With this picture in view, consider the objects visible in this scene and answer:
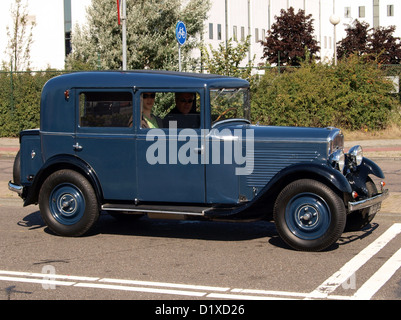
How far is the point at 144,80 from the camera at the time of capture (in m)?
7.95

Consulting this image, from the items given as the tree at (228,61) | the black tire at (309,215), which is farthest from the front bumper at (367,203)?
the tree at (228,61)

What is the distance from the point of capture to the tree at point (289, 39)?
40.0 metres

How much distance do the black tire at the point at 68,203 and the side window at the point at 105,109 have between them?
2.32 ft

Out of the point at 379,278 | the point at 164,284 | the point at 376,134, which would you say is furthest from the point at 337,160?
the point at 376,134

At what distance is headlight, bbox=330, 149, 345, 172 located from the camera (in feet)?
24.7

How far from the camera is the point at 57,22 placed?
35812mm

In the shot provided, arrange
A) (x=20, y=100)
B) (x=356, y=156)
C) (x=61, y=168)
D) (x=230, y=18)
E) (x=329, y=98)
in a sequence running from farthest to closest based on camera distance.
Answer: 1. (x=230, y=18)
2. (x=20, y=100)
3. (x=329, y=98)
4. (x=61, y=168)
5. (x=356, y=156)

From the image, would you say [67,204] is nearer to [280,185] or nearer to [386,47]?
[280,185]

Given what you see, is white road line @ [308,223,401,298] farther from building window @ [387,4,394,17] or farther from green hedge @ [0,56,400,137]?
building window @ [387,4,394,17]

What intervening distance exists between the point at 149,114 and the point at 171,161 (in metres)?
0.68

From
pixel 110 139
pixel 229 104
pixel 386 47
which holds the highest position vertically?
pixel 386 47

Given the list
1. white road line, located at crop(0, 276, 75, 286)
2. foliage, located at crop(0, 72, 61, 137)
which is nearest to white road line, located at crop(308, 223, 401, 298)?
white road line, located at crop(0, 276, 75, 286)

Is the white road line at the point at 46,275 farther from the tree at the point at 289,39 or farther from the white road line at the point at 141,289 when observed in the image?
the tree at the point at 289,39

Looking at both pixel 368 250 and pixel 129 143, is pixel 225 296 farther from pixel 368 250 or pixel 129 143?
pixel 129 143
